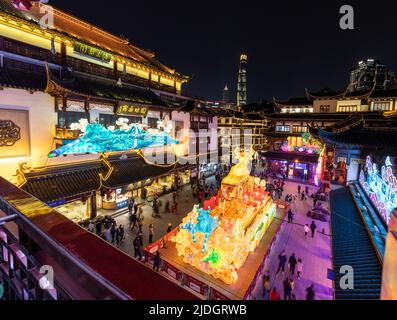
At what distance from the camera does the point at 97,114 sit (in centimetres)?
1553

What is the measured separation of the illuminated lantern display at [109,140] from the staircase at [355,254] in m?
14.2

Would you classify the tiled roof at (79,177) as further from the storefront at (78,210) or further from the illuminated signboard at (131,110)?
the illuminated signboard at (131,110)

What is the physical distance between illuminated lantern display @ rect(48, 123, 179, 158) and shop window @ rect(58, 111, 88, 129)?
1.56m

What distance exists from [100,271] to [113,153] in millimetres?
16201

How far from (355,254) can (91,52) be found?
1927cm

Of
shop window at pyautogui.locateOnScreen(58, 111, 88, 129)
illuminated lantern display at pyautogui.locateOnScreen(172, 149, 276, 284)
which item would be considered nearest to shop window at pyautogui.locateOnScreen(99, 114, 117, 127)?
shop window at pyautogui.locateOnScreen(58, 111, 88, 129)

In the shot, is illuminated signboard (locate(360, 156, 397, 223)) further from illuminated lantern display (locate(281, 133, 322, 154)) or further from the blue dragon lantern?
illuminated lantern display (locate(281, 133, 322, 154))

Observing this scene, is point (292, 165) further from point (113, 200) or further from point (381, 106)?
point (113, 200)

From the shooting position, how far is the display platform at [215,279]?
30.1ft

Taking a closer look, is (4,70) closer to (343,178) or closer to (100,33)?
(100,33)

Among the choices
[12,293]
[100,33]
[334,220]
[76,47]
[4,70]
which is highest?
[100,33]

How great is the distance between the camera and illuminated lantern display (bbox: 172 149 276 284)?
389 inches
